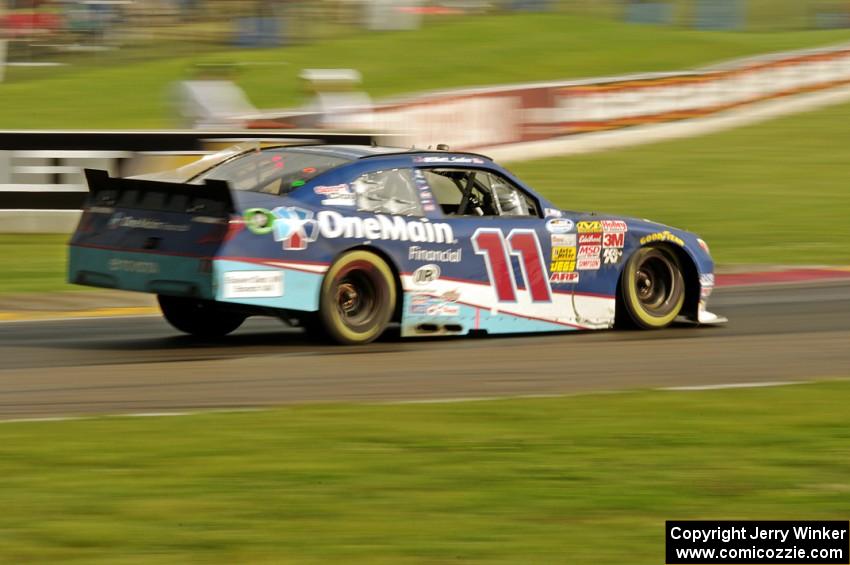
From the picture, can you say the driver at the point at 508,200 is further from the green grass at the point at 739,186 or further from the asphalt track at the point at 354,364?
the green grass at the point at 739,186

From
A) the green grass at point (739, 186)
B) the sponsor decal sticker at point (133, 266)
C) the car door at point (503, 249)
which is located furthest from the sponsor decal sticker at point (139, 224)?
the green grass at point (739, 186)

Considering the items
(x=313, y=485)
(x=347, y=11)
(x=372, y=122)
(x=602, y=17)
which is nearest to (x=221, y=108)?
(x=372, y=122)

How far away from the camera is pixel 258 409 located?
777cm

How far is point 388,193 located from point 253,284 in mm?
1378

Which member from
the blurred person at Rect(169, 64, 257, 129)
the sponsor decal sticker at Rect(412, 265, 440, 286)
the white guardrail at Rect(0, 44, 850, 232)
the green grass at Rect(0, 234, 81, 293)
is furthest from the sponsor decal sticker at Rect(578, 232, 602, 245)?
the blurred person at Rect(169, 64, 257, 129)

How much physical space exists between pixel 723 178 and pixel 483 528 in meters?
19.9

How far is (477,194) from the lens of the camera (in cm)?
1088

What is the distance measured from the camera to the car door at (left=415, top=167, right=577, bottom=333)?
10.6m

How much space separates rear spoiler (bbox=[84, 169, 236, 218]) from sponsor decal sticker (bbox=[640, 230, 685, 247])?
3560mm

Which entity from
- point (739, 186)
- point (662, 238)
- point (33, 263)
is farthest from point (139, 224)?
point (739, 186)

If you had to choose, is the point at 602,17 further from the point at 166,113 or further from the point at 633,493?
the point at 633,493

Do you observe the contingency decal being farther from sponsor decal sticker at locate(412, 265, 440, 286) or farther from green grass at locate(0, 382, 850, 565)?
green grass at locate(0, 382, 850, 565)

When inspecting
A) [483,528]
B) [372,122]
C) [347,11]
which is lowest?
[483,528]

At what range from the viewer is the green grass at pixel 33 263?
46.8 feet
